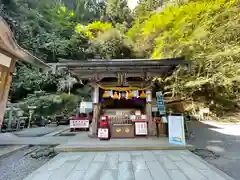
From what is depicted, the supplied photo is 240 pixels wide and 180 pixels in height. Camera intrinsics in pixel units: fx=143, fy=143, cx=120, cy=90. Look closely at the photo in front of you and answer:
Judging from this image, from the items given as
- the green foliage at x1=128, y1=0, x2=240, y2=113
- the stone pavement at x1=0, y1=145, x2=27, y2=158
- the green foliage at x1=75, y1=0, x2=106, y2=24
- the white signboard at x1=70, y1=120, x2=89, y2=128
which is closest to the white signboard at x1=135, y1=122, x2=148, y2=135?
the green foliage at x1=128, y1=0, x2=240, y2=113

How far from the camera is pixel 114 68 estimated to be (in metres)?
4.76

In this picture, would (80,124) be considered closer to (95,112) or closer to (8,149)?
(95,112)

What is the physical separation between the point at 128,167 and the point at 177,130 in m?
2.00

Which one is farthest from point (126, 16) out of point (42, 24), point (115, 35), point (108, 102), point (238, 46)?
point (108, 102)

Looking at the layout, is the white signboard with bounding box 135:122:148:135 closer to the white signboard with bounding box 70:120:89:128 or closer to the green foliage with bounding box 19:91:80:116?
the white signboard with bounding box 70:120:89:128

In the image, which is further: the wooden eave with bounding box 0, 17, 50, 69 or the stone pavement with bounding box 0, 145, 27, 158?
the stone pavement with bounding box 0, 145, 27, 158

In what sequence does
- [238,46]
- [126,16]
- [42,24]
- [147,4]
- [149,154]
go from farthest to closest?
[126,16]
[42,24]
[147,4]
[238,46]
[149,154]

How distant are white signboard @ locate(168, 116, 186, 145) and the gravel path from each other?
334 centimetres

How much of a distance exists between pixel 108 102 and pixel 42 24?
35.2 feet

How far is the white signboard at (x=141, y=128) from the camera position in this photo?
190 inches

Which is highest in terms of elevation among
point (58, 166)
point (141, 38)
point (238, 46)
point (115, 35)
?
point (115, 35)

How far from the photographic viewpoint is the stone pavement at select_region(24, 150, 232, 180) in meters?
2.35

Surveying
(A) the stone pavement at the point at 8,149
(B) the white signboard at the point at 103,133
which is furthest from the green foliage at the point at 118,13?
(A) the stone pavement at the point at 8,149

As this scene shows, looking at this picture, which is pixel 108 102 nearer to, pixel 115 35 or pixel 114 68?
pixel 114 68
